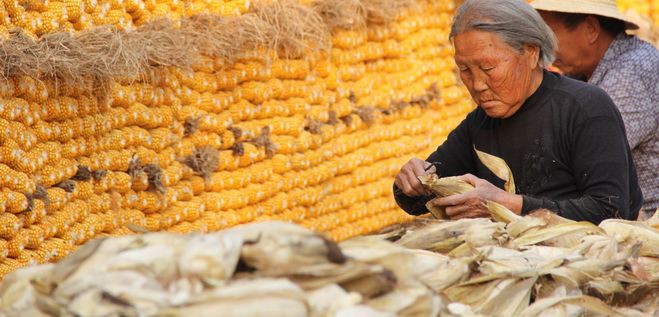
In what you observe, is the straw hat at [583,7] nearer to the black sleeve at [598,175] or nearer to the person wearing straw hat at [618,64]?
the person wearing straw hat at [618,64]

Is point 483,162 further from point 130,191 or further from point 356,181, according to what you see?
point 356,181

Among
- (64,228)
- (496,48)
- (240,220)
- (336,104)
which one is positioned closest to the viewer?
(496,48)

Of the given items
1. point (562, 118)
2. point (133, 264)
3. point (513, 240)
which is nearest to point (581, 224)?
point (513, 240)

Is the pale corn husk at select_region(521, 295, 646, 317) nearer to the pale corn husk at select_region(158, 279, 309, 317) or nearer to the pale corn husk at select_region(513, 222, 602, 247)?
the pale corn husk at select_region(513, 222, 602, 247)

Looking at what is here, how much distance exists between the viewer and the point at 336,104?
6.61 meters

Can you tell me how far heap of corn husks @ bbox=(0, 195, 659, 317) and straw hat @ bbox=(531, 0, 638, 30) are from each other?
233cm

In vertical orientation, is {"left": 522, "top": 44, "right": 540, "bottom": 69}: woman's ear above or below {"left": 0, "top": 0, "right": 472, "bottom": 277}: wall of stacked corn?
above

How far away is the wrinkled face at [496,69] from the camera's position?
343 centimetres

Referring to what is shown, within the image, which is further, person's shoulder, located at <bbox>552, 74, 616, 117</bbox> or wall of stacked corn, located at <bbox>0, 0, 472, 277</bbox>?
wall of stacked corn, located at <bbox>0, 0, 472, 277</bbox>

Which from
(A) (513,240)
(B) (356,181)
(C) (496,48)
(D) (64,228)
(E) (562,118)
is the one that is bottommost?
(B) (356,181)

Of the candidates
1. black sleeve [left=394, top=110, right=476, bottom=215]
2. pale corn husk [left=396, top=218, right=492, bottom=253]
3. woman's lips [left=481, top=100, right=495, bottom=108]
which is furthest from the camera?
black sleeve [left=394, top=110, right=476, bottom=215]

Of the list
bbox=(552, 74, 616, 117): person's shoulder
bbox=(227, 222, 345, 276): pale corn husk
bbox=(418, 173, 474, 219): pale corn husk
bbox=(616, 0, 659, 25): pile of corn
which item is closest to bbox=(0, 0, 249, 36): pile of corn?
bbox=(418, 173, 474, 219): pale corn husk

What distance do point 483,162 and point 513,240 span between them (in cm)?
85

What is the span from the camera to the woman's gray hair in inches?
134
